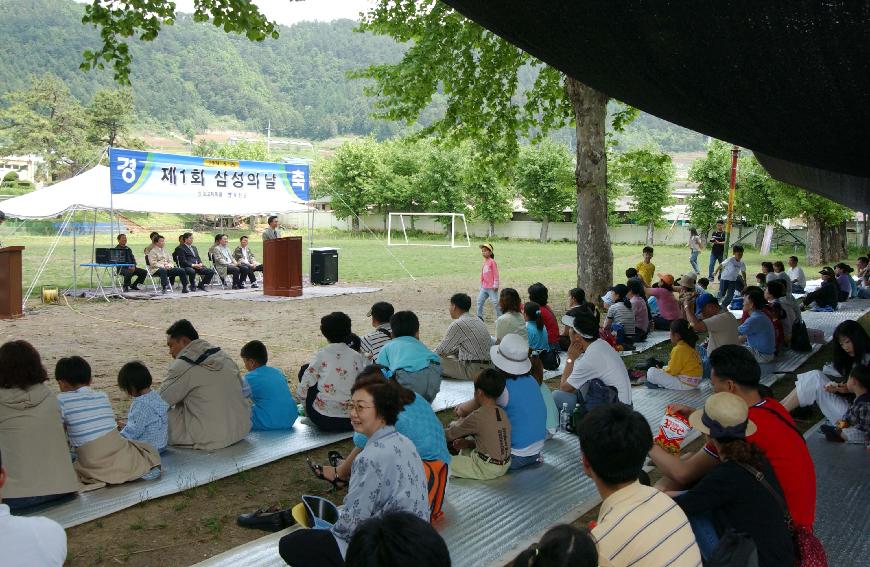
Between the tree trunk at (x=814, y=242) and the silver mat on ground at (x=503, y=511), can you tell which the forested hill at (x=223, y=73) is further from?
the silver mat on ground at (x=503, y=511)

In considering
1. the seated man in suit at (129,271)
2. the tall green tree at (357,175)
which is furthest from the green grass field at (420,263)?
the tall green tree at (357,175)

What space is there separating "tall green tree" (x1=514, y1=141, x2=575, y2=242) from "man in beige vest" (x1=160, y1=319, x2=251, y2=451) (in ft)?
149

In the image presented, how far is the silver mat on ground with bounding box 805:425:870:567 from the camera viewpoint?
4.12 metres

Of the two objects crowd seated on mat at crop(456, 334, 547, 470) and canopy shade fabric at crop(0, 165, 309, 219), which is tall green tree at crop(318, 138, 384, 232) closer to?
canopy shade fabric at crop(0, 165, 309, 219)

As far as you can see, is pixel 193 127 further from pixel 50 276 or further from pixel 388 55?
pixel 50 276

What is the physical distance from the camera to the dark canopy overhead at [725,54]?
2.56m

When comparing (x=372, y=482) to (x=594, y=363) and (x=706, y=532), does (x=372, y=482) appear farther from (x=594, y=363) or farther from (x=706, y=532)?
(x=594, y=363)

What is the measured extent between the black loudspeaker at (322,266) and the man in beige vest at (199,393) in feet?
42.7

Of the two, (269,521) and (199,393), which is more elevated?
(199,393)

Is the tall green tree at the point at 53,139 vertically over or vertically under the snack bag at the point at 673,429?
over

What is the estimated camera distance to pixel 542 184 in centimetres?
5150

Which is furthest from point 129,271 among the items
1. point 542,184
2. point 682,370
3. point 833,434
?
point 542,184

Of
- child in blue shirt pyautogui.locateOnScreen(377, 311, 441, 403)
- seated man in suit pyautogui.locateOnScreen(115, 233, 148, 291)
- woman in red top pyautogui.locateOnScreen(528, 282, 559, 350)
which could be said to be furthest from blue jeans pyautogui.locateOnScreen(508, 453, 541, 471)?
seated man in suit pyautogui.locateOnScreen(115, 233, 148, 291)

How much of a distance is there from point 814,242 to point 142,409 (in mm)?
33144
